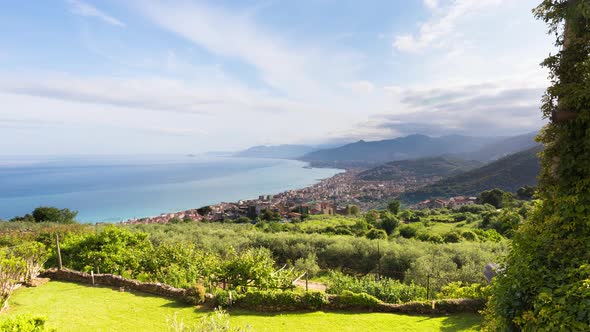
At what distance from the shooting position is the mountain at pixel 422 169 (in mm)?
135750

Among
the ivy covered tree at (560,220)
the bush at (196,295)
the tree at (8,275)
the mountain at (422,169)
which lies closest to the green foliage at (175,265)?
the bush at (196,295)

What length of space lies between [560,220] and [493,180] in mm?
86518

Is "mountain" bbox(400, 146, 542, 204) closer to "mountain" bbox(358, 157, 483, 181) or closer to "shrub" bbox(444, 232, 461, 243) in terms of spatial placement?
"mountain" bbox(358, 157, 483, 181)

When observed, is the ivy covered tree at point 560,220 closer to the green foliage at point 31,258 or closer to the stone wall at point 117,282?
the stone wall at point 117,282

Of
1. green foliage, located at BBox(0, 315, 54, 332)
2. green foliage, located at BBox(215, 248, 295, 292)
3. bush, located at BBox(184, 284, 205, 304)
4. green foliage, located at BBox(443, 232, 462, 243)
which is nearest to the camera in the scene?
green foliage, located at BBox(0, 315, 54, 332)

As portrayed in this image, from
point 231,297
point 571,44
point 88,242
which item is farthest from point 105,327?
point 571,44

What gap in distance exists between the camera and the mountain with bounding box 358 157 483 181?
5344 inches

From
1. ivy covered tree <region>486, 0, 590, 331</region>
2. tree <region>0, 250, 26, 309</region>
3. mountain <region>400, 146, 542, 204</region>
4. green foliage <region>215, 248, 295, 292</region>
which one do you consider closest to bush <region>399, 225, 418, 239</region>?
green foliage <region>215, 248, 295, 292</region>

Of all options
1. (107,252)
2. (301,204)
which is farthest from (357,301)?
(301,204)

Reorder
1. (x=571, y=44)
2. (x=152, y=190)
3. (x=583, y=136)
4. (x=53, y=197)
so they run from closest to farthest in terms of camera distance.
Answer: (x=583, y=136) → (x=571, y=44) → (x=53, y=197) → (x=152, y=190)

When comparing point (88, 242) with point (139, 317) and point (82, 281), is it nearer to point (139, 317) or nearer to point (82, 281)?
point (82, 281)

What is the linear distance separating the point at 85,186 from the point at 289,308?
134 metres

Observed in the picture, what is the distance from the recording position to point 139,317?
779cm

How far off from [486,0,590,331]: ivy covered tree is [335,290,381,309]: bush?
4.79 meters
